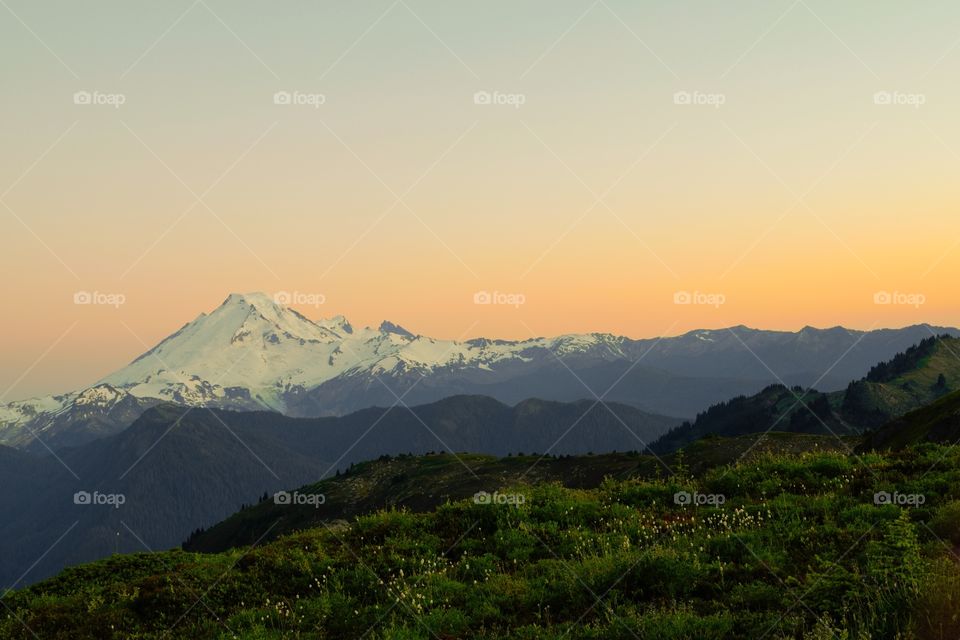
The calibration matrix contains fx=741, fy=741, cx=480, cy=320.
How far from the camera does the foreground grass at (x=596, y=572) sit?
1209 centimetres

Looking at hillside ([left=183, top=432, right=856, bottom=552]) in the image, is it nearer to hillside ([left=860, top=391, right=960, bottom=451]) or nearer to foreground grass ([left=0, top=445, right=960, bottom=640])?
hillside ([left=860, top=391, right=960, bottom=451])

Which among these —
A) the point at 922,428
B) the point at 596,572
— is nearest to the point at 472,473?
the point at 922,428

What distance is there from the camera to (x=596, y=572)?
1488cm

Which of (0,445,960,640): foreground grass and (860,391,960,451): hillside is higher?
(860,391,960,451): hillside

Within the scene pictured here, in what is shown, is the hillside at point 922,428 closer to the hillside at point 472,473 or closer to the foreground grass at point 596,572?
the hillside at point 472,473

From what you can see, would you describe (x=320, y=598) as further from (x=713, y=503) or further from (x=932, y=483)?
(x=932, y=483)

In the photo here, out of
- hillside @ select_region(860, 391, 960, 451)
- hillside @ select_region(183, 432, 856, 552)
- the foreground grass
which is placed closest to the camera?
the foreground grass

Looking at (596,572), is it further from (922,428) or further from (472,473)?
(472,473)

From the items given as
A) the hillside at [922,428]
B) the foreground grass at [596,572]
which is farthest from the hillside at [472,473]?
the foreground grass at [596,572]

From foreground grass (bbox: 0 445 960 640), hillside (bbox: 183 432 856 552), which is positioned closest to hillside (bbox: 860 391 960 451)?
hillside (bbox: 183 432 856 552)

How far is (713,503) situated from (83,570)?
1817 centimetres

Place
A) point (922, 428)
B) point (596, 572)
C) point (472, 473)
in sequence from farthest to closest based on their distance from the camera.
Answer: point (472, 473), point (922, 428), point (596, 572)

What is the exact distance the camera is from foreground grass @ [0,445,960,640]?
12094 mm

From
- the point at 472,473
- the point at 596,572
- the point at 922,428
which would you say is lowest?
the point at 472,473
